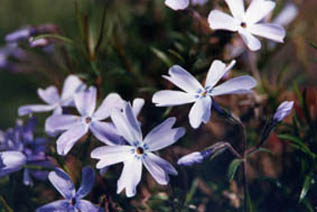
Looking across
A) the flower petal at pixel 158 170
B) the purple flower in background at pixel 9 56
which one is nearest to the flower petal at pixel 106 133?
the flower petal at pixel 158 170

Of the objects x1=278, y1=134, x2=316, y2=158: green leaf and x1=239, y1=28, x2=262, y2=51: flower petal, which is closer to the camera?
x1=239, y1=28, x2=262, y2=51: flower petal

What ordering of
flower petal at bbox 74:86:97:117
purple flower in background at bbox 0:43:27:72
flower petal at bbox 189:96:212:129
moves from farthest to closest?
purple flower in background at bbox 0:43:27:72
flower petal at bbox 74:86:97:117
flower petal at bbox 189:96:212:129

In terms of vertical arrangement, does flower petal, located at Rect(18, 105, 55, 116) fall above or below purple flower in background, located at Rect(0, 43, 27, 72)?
below

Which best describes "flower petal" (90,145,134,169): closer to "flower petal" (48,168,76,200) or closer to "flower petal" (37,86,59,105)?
"flower petal" (48,168,76,200)

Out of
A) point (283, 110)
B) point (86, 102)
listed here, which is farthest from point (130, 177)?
point (283, 110)

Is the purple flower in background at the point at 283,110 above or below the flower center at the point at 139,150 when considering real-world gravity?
below

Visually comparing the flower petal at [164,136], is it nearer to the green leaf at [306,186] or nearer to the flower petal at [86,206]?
the flower petal at [86,206]

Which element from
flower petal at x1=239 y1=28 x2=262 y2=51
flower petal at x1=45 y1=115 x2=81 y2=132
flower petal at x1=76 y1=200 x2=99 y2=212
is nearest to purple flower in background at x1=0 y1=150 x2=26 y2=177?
flower petal at x1=45 y1=115 x2=81 y2=132
